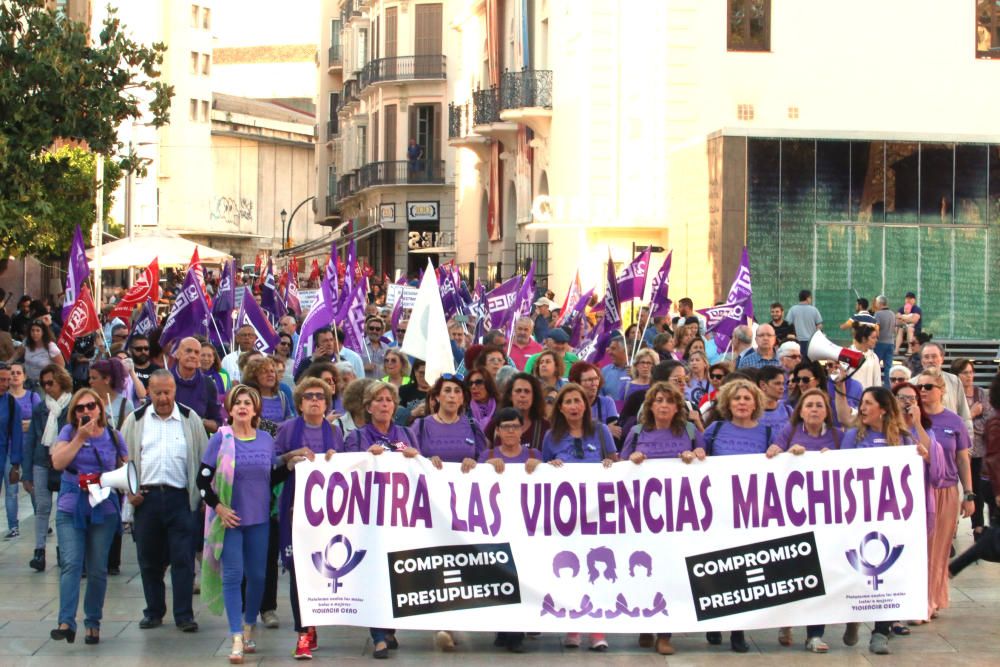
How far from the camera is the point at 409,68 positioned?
57.4 metres

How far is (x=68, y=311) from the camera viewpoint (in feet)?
57.6

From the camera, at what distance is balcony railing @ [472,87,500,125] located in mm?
41062

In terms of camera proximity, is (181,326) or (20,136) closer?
(181,326)

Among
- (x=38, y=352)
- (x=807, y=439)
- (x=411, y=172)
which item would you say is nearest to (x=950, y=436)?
(x=807, y=439)

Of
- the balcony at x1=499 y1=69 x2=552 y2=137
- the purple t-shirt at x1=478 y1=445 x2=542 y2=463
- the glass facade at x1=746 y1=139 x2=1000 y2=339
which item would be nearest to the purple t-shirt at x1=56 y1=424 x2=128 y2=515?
the purple t-shirt at x1=478 y1=445 x2=542 y2=463

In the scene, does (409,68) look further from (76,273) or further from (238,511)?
(238,511)

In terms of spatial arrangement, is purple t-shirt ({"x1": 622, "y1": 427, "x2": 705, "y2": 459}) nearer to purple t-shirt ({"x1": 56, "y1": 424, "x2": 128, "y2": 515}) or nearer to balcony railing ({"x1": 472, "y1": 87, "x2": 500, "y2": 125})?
purple t-shirt ({"x1": 56, "y1": 424, "x2": 128, "y2": 515})

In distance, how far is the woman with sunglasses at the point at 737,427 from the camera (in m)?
10.0

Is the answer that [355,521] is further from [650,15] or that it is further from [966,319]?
[650,15]

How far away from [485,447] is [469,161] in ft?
131

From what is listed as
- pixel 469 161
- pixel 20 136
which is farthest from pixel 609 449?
pixel 469 161

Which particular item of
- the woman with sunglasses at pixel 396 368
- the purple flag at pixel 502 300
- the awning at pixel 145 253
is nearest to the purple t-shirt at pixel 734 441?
the woman with sunglasses at pixel 396 368

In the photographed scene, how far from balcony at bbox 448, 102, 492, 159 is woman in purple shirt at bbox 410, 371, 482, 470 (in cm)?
3514

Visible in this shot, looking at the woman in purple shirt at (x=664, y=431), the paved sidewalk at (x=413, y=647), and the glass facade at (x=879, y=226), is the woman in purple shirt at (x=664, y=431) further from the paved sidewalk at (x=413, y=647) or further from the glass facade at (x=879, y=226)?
the glass facade at (x=879, y=226)
